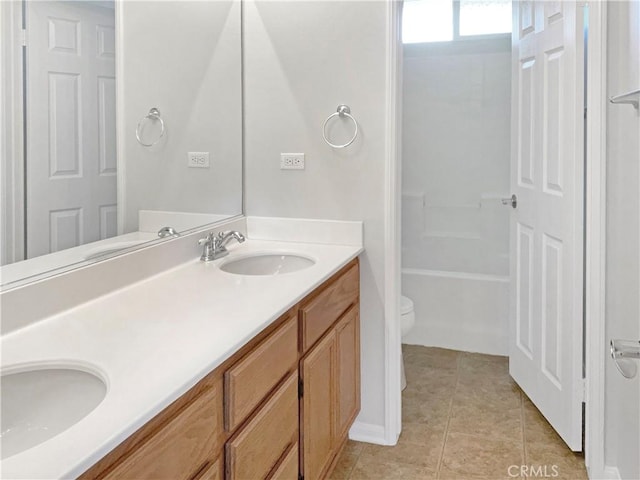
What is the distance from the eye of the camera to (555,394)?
7.82ft

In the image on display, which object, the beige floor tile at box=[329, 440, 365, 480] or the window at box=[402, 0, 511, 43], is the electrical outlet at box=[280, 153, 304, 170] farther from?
the window at box=[402, 0, 511, 43]

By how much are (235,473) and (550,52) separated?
2070 millimetres

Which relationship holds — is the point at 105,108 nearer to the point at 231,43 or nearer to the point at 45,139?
the point at 45,139

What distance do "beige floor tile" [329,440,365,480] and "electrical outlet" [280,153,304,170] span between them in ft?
3.91

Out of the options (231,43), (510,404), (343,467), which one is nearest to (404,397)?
(510,404)

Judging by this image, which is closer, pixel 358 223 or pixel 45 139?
pixel 45 139

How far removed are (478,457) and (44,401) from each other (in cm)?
173

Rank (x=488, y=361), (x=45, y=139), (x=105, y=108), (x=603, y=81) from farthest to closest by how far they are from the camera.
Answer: (x=488, y=361)
(x=603, y=81)
(x=105, y=108)
(x=45, y=139)

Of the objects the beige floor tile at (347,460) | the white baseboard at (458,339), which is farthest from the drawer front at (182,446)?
the white baseboard at (458,339)

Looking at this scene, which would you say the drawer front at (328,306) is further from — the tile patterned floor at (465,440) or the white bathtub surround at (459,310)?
the white bathtub surround at (459,310)

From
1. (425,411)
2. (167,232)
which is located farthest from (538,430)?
(167,232)

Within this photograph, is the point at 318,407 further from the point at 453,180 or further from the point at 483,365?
the point at 453,180

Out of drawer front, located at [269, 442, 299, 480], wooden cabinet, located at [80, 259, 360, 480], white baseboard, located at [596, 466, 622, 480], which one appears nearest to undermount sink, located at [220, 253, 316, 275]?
wooden cabinet, located at [80, 259, 360, 480]

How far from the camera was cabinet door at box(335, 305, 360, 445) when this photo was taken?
202cm
